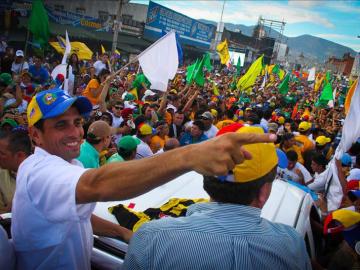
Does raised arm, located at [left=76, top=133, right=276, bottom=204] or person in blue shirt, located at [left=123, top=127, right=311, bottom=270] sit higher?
raised arm, located at [left=76, top=133, right=276, bottom=204]

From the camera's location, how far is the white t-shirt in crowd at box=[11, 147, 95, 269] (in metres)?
1.27

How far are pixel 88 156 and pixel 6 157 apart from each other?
2.72 ft

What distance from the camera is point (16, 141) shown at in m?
3.06

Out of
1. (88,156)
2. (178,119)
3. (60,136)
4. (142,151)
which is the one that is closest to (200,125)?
(178,119)

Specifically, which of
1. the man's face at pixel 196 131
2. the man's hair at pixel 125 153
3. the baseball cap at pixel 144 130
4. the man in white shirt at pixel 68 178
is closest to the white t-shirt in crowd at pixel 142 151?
the baseball cap at pixel 144 130

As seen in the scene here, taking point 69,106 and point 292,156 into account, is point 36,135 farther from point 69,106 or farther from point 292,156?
point 292,156

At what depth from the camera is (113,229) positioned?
82.7 inches

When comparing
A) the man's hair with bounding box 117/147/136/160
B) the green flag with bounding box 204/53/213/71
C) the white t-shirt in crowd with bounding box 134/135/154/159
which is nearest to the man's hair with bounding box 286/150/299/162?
the white t-shirt in crowd with bounding box 134/135/154/159

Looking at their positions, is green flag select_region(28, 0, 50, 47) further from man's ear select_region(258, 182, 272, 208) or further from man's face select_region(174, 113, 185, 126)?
man's ear select_region(258, 182, 272, 208)

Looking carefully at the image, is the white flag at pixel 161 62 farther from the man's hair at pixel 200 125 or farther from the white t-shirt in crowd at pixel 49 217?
the white t-shirt in crowd at pixel 49 217

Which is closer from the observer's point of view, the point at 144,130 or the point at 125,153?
the point at 125,153

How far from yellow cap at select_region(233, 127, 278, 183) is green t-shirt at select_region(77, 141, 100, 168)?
8.11 ft

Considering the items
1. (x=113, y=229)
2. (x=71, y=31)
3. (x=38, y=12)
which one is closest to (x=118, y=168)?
(x=113, y=229)

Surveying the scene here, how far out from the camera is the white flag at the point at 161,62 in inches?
256
